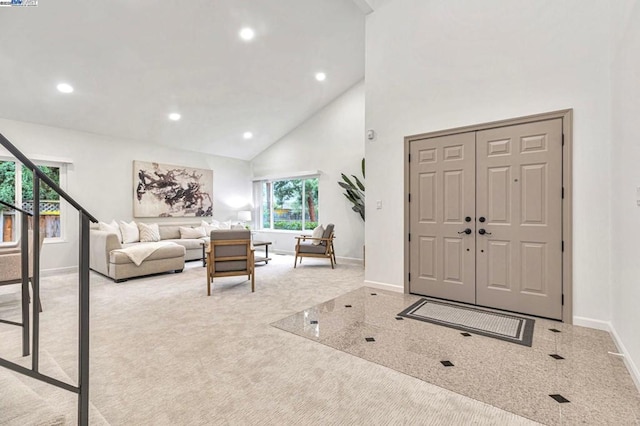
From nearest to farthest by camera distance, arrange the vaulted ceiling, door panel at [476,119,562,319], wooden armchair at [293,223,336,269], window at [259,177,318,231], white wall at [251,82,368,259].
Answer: door panel at [476,119,562,319] < the vaulted ceiling < wooden armchair at [293,223,336,269] < white wall at [251,82,368,259] < window at [259,177,318,231]

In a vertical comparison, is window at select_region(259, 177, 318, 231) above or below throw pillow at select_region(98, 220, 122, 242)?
above

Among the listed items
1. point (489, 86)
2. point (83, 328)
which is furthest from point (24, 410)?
point (489, 86)

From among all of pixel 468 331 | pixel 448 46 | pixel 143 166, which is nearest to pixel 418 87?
pixel 448 46

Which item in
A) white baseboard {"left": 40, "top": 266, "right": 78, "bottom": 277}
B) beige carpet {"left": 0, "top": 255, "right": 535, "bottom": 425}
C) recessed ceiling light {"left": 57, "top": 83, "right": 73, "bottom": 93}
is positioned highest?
recessed ceiling light {"left": 57, "top": 83, "right": 73, "bottom": 93}

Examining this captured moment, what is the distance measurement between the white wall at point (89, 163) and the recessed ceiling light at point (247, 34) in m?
3.72

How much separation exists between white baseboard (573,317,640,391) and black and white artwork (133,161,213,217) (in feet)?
24.7

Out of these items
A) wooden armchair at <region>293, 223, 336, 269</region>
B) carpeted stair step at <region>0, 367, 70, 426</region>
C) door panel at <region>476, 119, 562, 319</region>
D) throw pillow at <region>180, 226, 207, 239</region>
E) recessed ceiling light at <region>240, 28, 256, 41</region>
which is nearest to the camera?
carpeted stair step at <region>0, 367, 70, 426</region>

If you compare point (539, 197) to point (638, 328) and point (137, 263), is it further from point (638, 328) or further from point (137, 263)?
point (137, 263)

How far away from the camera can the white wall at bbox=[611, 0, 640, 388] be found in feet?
7.02

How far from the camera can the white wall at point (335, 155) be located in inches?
267

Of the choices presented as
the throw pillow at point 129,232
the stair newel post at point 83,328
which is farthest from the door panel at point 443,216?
the throw pillow at point 129,232

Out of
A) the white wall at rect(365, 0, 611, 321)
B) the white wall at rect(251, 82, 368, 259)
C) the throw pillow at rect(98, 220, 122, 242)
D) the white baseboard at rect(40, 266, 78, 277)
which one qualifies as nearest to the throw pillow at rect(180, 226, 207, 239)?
the throw pillow at rect(98, 220, 122, 242)

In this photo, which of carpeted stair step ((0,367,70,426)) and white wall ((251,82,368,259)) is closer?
carpeted stair step ((0,367,70,426))

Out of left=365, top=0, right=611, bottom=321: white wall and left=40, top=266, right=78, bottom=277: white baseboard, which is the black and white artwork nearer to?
left=40, top=266, right=78, bottom=277: white baseboard
